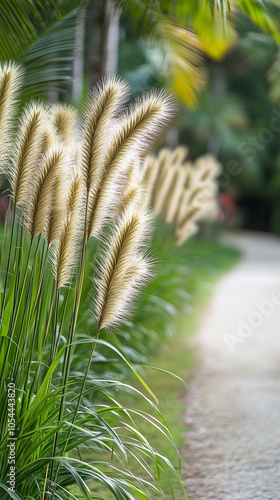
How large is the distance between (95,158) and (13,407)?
2.54 ft

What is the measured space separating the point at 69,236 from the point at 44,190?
0.47 feet

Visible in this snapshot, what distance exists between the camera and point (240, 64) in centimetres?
1948

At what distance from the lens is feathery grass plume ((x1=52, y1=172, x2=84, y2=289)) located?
164 centimetres

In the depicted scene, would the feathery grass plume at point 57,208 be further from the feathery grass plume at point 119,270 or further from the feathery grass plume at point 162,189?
the feathery grass plume at point 162,189

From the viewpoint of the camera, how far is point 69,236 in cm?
164

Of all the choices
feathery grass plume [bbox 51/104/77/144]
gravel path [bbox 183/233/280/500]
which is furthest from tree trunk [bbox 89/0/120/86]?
feathery grass plume [bbox 51/104/77/144]

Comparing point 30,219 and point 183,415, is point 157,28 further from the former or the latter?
point 30,219

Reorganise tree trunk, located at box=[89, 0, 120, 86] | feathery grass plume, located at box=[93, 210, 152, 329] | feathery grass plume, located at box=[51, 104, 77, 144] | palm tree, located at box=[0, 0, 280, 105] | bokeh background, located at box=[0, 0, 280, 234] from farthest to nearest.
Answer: tree trunk, located at box=[89, 0, 120, 86]
bokeh background, located at box=[0, 0, 280, 234]
palm tree, located at box=[0, 0, 280, 105]
feathery grass plume, located at box=[51, 104, 77, 144]
feathery grass plume, located at box=[93, 210, 152, 329]

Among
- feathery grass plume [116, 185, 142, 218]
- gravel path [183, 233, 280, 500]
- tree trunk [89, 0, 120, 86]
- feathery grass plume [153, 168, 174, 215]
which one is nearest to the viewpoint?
feathery grass plume [116, 185, 142, 218]

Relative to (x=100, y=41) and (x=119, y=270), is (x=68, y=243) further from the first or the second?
(x=100, y=41)

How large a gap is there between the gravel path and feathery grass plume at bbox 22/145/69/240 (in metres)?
1.37

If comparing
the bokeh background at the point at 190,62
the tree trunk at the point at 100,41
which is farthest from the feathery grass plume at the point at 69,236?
the tree trunk at the point at 100,41

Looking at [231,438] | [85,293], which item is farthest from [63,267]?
[231,438]

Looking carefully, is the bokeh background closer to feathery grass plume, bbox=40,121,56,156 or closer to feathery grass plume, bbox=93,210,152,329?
feathery grass plume, bbox=40,121,56,156
